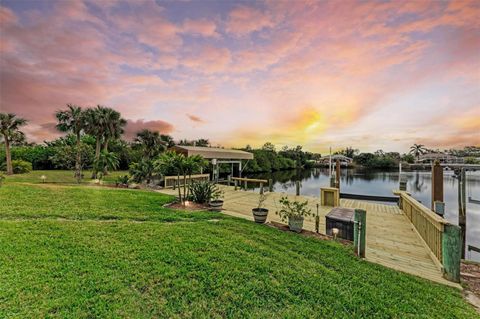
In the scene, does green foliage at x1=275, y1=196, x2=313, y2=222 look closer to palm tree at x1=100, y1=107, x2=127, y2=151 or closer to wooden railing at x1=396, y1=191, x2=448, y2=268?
wooden railing at x1=396, y1=191, x2=448, y2=268

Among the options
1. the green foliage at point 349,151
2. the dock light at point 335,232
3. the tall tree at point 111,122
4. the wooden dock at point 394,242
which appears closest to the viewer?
the wooden dock at point 394,242

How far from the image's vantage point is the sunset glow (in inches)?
250

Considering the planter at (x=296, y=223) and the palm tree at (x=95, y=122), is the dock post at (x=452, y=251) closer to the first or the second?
the planter at (x=296, y=223)

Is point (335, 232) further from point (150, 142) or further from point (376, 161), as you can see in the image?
point (376, 161)

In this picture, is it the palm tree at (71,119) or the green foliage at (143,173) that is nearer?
the green foliage at (143,173)

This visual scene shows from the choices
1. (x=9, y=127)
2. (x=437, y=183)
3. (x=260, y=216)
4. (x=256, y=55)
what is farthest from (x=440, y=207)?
(x=9, y=127)

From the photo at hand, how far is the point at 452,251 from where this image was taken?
133 inches

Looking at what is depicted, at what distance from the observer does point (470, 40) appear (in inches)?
245

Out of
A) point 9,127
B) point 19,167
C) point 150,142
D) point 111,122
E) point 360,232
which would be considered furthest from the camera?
point 150,142

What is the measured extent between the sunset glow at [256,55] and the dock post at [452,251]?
6.13 metres

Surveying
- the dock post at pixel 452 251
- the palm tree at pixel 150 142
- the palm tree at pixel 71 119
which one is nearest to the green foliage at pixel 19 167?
the palm tree at pixel 71 119

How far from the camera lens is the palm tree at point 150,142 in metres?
19.0

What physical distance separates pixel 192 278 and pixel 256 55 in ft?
28.5

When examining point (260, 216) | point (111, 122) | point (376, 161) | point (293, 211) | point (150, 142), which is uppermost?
point (111, 122)
